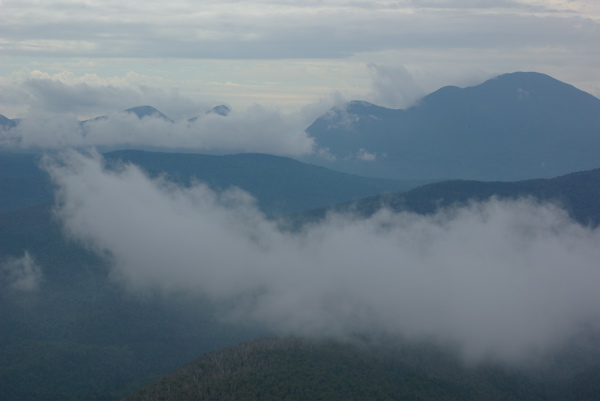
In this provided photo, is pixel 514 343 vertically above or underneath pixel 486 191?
underneath

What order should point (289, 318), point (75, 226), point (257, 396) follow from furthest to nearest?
point (75, 226) < point (289, 318) < point (257, 396)

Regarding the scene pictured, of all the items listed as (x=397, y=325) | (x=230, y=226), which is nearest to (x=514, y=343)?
(x=397, y=325)

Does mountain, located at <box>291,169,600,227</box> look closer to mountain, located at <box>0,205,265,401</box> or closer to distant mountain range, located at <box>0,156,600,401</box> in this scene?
distant mountain range, located at <box>0,156,600,401</box>

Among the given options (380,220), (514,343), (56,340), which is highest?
(380,220)

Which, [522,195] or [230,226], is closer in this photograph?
[522,195]

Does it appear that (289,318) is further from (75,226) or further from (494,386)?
(75,226)

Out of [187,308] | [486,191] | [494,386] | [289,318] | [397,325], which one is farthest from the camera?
[486,191]
